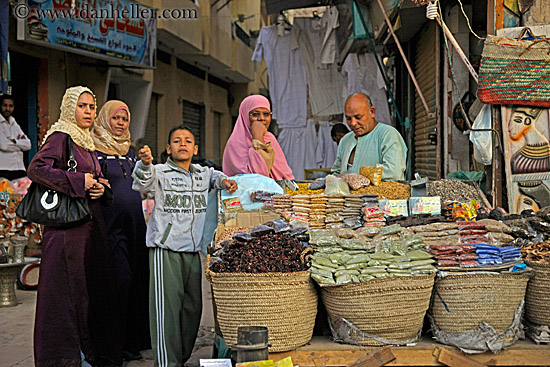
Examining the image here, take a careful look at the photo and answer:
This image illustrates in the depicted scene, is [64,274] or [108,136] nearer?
[64,274]

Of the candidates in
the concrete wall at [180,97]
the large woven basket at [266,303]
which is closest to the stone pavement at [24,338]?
the large woven basket at [266,303]

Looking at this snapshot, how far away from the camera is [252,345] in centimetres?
272

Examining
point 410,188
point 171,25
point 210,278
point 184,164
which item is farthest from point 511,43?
point 171,25

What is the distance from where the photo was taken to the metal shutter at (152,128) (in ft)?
47.1

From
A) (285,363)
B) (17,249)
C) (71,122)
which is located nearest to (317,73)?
(17,249)

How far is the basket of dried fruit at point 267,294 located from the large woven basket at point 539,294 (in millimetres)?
1168

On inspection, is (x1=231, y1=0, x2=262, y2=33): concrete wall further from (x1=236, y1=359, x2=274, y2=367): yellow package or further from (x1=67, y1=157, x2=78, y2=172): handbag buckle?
(x1=236, y1=359, x2=274, y2=367): yellow package

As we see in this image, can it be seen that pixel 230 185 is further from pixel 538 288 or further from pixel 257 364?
pixel 538 288

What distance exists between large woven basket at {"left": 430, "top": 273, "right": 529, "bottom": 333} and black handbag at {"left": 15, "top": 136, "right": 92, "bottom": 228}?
2166 millimetres

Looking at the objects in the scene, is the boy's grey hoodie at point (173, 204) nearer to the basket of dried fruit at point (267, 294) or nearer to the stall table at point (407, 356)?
the basket of dried fruit at point (267, 294)

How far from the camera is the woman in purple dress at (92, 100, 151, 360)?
431 cm

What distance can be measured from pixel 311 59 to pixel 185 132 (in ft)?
20.6

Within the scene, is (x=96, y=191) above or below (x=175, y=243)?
above

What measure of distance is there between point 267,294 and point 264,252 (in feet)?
0.83
